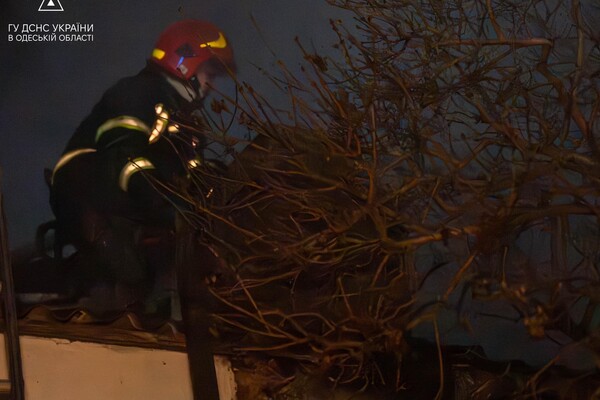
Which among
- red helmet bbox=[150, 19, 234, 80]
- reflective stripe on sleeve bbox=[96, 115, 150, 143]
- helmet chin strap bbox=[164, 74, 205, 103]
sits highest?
red helmet bbox=[150, 19, 234, 80]

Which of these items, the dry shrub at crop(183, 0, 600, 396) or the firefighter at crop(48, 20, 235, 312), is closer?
the dry shrub at crop(183, 0, 600, 396)

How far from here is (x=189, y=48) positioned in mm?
2492

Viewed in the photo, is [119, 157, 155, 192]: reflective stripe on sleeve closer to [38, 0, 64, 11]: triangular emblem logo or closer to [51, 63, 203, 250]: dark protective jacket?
[51, 63, 203, 250]: dark protective jacket

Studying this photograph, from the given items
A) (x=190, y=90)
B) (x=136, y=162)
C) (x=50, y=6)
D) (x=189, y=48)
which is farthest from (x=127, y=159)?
(x=50, y=6)

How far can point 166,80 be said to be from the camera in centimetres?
251

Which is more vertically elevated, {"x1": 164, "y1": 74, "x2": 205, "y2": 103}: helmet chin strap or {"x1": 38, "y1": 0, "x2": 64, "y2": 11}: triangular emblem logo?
{"x1": 38, "y1": 0, "x2": 64, "y2": 11}: triangular emblem logo

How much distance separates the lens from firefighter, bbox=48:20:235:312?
2.49 metres

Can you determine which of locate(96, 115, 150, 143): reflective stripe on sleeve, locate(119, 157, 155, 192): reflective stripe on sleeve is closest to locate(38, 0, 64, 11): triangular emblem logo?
locate(96, 115, 150, 143): reflective stripe on sleeve

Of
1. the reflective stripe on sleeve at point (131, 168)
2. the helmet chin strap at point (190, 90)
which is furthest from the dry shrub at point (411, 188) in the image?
the reflective stripe on sleeve at point (131, 168)

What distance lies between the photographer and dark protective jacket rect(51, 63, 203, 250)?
2.50 metres

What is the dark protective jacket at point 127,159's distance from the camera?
250 cm

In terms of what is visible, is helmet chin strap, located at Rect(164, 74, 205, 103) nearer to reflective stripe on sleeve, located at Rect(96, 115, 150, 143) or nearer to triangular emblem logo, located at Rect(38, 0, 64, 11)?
reflective stripe on sleeve, located at Rect(96, 115, 150, 143)

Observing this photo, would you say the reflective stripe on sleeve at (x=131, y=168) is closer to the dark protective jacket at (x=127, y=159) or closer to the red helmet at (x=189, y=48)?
the dark protective jacket at (x=127, y=159)

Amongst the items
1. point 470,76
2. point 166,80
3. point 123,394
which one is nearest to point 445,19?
point 470,76
